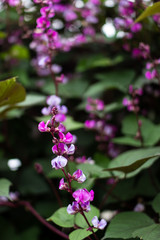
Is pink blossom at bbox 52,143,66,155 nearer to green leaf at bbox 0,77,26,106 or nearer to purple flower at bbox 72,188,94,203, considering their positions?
purple flower at bbox 72,188,94,203

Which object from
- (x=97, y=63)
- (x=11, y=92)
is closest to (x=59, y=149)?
(x=11, y=92)

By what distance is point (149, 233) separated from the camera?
88 cm

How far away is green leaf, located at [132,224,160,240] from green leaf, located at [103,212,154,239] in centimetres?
4

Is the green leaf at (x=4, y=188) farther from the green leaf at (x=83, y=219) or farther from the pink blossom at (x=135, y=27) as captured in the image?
the pink blossom at (x=135, y=27)

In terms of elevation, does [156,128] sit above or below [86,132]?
above

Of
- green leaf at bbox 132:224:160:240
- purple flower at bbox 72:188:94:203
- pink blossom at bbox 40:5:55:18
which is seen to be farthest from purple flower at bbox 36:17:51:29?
green leaf at bbox 132:224:160:240

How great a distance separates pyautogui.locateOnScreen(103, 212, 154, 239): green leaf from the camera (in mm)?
926

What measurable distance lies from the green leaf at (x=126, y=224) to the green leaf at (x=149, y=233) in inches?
1.4

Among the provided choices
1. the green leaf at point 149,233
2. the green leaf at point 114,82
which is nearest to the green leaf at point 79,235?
the green leaf at point 149,233

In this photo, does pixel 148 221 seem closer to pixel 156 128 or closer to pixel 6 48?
pixel 156 128

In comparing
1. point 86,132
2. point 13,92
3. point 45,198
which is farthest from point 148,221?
point 86,132

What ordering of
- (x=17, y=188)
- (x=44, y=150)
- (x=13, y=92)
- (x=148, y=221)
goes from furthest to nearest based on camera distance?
(x=44, y=150) → (x=17, y=188) → (x=13, y=92) → (x=148, y=221)

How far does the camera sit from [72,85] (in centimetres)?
220

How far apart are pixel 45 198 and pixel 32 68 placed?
49.3 inches
